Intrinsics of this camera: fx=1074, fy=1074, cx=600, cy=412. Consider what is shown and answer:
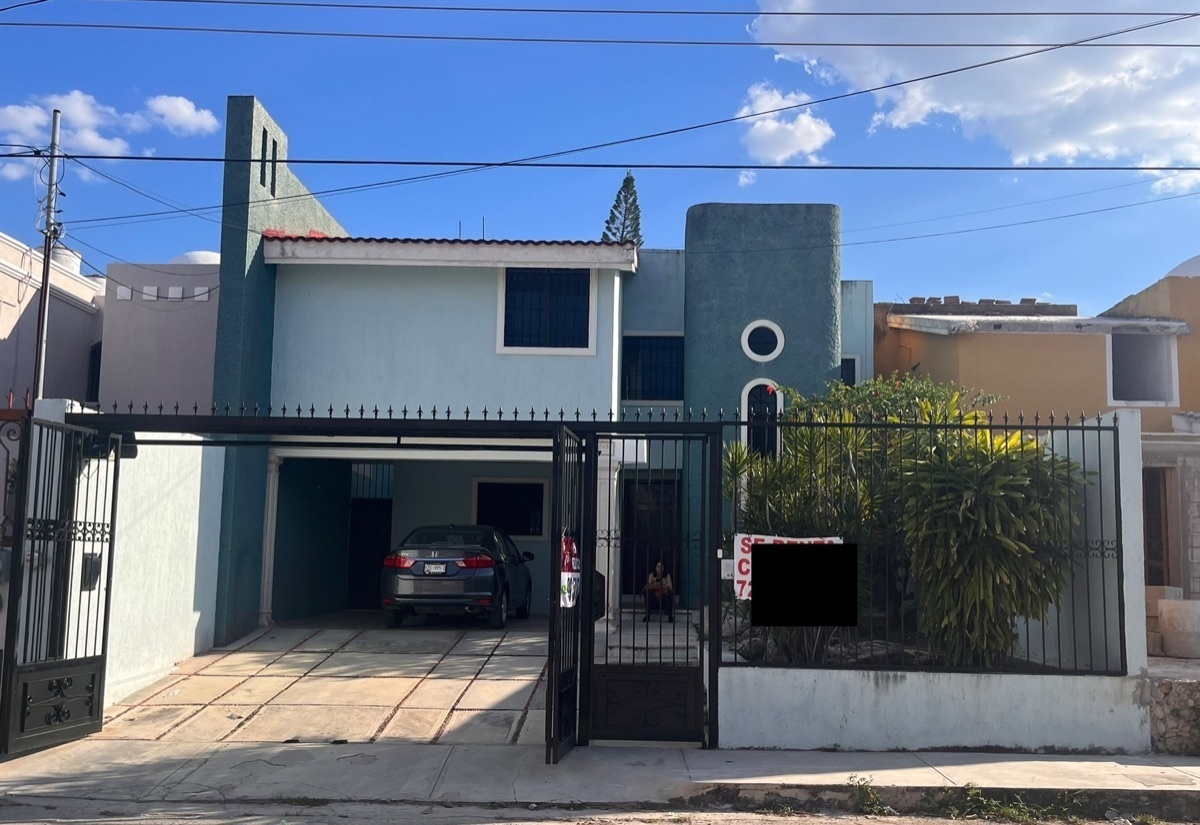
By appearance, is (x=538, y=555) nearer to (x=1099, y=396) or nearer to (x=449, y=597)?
(x=449, y=597)

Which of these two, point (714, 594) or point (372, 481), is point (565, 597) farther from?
point (372, 481)

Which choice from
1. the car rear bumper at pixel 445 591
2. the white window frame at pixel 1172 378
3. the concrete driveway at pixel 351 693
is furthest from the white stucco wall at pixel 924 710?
the white window frame at pixel 1172 378

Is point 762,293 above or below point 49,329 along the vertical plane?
above

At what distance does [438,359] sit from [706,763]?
26.1ft

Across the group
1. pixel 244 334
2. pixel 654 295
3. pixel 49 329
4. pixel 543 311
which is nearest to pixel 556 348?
pixel 543 311

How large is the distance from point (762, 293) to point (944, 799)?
10.4 metres

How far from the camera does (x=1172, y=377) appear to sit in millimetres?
18109

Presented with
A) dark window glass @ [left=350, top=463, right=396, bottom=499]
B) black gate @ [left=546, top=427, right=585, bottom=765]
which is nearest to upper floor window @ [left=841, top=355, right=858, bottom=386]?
dark window glass @ [left=350, top=463, right=396, bottom=499]

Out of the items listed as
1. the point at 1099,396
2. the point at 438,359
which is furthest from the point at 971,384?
the point at 438,359

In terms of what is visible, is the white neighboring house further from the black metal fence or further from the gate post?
the black metal fence

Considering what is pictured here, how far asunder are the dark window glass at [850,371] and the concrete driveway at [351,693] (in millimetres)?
8129

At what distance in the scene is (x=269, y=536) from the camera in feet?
46.4

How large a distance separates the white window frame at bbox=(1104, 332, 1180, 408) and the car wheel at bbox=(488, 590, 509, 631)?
1101 cm

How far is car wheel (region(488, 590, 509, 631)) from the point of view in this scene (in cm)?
1380
